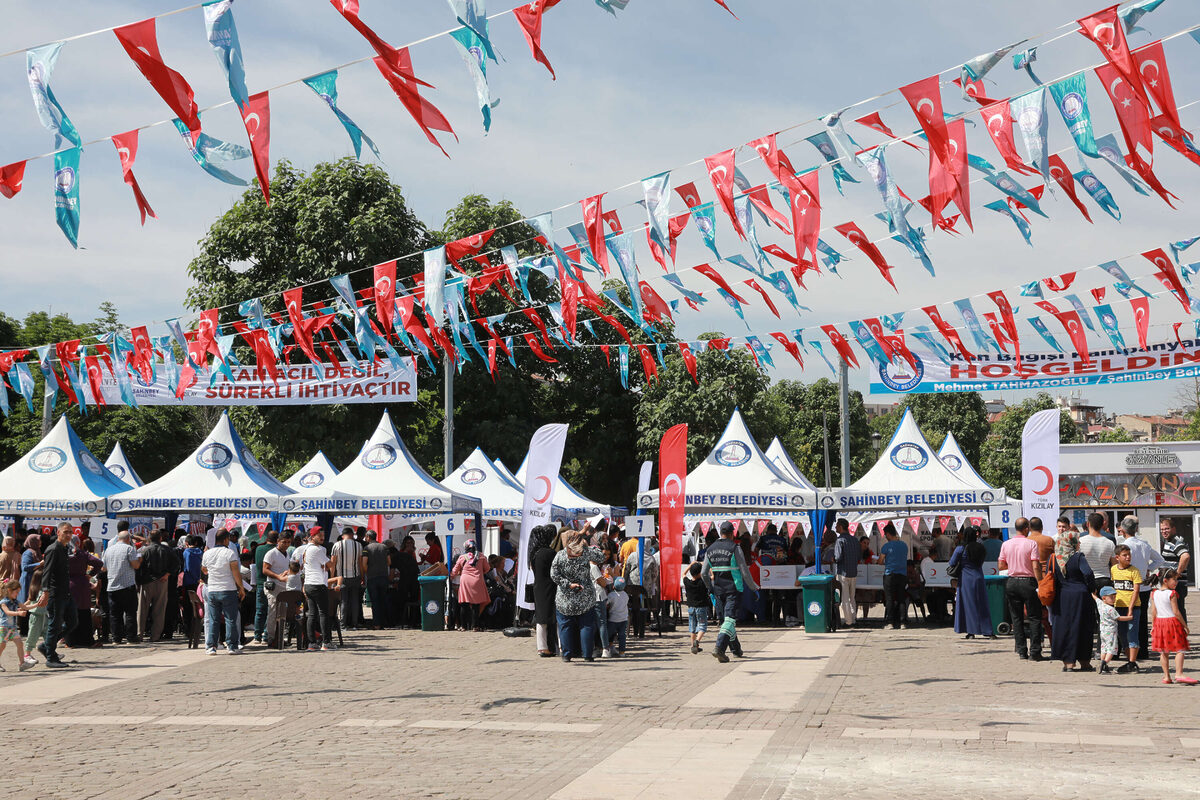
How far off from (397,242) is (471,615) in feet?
55.4

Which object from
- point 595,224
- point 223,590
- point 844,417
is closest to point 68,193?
point 595,224

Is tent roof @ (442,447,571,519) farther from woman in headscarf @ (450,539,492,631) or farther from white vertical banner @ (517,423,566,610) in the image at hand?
white vertical banner @ (517,423,566,610)

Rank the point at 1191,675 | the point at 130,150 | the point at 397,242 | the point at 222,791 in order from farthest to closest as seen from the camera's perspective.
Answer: the point at 397,242
the point at 1191,675
the point at 130,150
the point at 222,791

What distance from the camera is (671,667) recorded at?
14.2 m

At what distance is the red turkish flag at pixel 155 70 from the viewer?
7992 mm

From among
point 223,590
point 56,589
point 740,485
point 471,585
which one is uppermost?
point 740,485

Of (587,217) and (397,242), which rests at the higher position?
(397,242)

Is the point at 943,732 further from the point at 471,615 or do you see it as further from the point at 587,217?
the point at 471,615

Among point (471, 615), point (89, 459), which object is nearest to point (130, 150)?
point (471, 615)

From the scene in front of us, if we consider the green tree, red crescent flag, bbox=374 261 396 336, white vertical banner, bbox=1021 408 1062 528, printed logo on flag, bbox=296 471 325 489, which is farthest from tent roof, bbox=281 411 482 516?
the green tree

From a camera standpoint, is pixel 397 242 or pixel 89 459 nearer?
pixel 89 459

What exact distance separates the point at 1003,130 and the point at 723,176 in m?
2.65

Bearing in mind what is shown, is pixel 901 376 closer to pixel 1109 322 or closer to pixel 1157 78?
pixel 1109 322

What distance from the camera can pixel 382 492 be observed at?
20875mm
